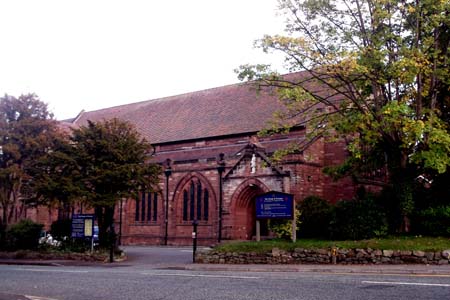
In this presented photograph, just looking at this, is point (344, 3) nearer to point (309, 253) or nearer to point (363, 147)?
point (363, 147)

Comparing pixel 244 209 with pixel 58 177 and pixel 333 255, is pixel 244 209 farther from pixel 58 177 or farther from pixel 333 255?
pixel 333 255

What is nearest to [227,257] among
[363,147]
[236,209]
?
[363,147]

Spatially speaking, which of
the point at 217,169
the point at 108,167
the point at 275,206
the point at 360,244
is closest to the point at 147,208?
the point at 217,169

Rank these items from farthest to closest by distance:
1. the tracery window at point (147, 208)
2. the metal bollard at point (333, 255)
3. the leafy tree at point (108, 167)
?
the tracery window at point (147, 208) → the leafy tree at point (108, 167) → the metal bollard at point (333, 255)

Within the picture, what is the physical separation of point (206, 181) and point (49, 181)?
1381cm

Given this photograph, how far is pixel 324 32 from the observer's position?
20.8 metres

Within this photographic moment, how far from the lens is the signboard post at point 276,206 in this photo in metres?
21.6

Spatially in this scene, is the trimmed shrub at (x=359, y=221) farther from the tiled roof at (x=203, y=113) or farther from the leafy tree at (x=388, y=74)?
the tiled roof at (x=203, y=113)

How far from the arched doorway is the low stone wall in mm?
11930

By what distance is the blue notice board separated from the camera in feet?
71.2

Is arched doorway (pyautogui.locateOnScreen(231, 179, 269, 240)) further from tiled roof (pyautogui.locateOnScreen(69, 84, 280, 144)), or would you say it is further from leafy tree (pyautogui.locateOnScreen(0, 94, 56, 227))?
leafy tree (pyautogui.locateOnScreen(0, 94, 56, 227))

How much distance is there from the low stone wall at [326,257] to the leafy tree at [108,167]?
248 inches

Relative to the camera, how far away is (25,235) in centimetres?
2905

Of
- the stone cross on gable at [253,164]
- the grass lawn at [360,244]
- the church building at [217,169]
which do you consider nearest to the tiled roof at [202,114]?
the church building at [217,169]
